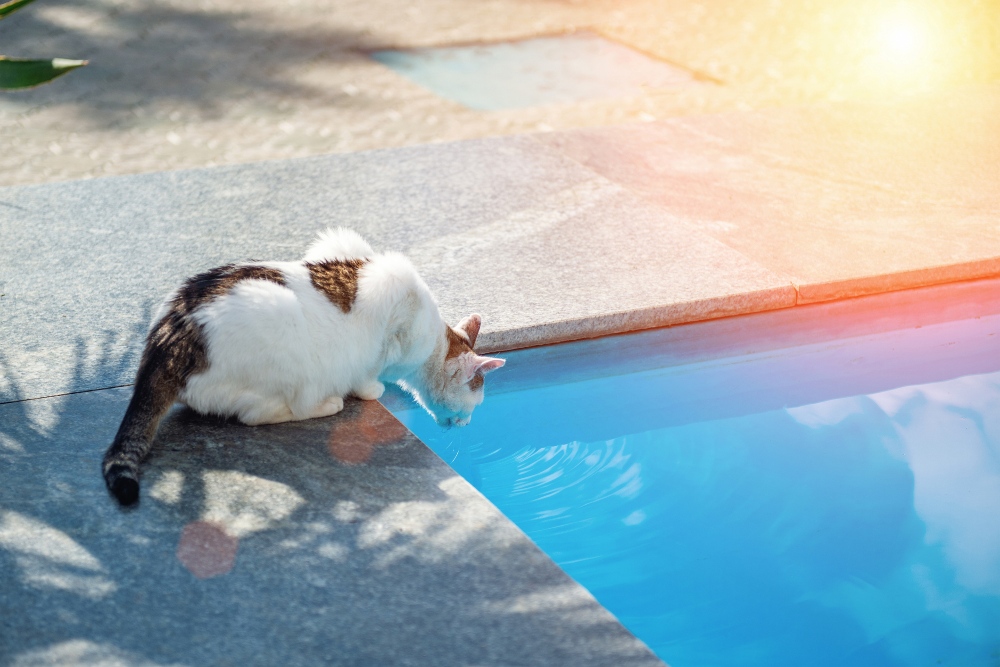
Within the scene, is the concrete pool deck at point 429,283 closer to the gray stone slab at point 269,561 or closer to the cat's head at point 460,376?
the gray stone slab at point 269,561

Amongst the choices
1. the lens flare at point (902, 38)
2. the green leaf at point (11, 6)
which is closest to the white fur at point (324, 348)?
the green leaf at point (11, 6)

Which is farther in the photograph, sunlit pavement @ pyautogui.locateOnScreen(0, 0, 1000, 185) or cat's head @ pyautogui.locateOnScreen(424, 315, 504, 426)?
sunlit pavement @ pyautogui.locateOnScreen(0, 0, 1000, 185)

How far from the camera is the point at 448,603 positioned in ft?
9.23

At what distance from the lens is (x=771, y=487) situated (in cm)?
404

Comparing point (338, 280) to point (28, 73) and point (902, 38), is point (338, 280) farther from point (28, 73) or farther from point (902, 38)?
point (902, 38)

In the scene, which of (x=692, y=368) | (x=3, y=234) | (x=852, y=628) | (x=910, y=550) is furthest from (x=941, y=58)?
(x=3, y=234)

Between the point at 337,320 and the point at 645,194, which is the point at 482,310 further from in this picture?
the point at 645,194

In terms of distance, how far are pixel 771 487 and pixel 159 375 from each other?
2427mm

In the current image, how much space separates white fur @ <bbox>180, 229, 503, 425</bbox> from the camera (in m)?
3.32

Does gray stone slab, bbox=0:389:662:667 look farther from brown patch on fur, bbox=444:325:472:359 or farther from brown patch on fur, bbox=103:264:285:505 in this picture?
brown patch on fur, bbox=444:325:472:359

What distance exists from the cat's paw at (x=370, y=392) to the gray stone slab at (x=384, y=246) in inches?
25.9

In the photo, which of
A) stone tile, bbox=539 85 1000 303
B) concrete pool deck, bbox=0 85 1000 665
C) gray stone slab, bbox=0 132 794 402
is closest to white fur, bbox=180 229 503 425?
concrete pool deck, bbox=0 85 1000 665

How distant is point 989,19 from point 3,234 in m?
8.47

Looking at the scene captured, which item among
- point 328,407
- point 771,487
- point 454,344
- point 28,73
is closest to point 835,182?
point 771,487
